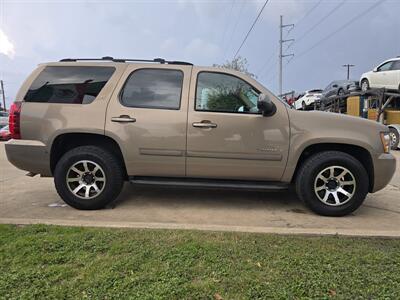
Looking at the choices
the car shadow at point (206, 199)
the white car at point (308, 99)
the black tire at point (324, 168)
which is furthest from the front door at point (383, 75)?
the black tire at point (324, 168)

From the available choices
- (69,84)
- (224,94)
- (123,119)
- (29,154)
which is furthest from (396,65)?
(29,154)

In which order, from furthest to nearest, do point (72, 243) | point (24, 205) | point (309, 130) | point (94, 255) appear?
point (24, 205)
point (309, 130)
point (72, 243)
point (94, 255)

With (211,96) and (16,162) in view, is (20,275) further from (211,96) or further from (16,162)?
(211,96)

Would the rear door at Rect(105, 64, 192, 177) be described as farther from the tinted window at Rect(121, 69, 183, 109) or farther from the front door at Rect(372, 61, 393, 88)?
the front door at Rect(372, 61, 393, 88)

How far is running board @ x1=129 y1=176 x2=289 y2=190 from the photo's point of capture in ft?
16.4

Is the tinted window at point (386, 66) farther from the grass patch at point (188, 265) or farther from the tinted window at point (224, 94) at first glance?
the grass patch at point (188, 265)

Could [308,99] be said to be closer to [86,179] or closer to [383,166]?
[383,166]

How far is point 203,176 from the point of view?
5.09 m

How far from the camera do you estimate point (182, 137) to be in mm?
4930

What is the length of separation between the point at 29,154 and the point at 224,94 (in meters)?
2.65

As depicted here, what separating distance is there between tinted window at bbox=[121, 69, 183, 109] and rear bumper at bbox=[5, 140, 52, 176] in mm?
1227

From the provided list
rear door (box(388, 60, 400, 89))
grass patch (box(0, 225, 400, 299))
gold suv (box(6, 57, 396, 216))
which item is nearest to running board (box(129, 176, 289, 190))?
gold suv (box(6, 57, 396, 216))

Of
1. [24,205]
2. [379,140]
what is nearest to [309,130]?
[379,140]

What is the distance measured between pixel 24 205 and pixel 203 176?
255 centimetres
